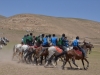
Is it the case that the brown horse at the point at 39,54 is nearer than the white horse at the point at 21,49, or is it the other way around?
the brown horse at the point at 39,54

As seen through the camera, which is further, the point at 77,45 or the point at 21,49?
the point at 21,49

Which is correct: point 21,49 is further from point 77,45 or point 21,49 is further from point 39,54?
point 77,45

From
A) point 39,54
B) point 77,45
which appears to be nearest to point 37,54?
point 39,54

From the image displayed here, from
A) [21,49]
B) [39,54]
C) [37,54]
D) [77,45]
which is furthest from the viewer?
[21,49]

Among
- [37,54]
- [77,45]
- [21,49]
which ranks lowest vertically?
[37,54]

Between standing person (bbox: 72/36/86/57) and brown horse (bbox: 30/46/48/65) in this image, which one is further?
brown horse (bbox: 30/46/48/65)

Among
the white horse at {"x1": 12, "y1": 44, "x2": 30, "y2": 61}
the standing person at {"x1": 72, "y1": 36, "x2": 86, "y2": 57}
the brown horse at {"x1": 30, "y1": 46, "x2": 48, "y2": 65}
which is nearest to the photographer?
the standing person at {"x1": 72, "y1": 36, "x2": 86, "y2": 57}

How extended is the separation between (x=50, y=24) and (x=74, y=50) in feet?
364

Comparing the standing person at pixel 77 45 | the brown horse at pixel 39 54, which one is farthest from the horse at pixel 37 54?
the standing person at pixel 77 45

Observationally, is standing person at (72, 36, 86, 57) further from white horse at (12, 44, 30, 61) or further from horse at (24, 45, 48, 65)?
white horse at (12, 44, 30, 61)

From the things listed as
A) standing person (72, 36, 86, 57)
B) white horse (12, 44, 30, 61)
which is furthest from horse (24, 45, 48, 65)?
standing person (72, 36, 86, 57)

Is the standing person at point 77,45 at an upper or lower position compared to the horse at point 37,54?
upper

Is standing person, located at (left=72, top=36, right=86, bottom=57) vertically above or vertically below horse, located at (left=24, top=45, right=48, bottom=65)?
above

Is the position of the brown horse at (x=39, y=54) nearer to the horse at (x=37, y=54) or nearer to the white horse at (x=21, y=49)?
the horse at (x=37, y=54)
